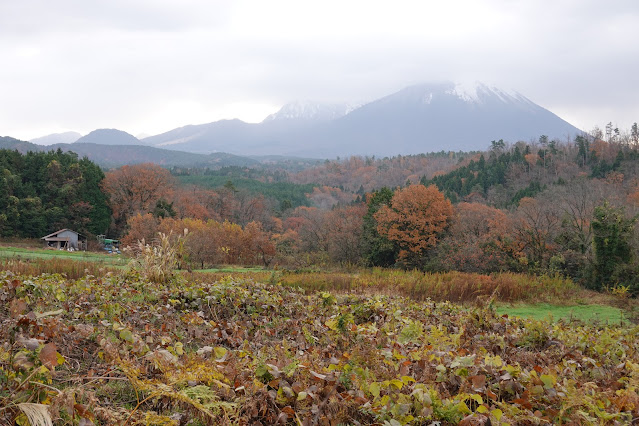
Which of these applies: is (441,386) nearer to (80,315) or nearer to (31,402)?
(31,402)

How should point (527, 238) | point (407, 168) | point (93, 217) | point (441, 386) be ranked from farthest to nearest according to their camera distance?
point (407, 168) < point (93, 217) < point (527, 238) < point (441, 386)

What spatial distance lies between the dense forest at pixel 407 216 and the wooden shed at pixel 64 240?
8.41 feet

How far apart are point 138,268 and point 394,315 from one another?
5.29 metres

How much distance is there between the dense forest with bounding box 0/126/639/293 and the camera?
2041 centimetres

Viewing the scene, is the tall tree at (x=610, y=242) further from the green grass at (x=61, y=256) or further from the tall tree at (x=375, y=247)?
the green grass at (x=61, y=256)

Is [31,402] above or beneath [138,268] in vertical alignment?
above

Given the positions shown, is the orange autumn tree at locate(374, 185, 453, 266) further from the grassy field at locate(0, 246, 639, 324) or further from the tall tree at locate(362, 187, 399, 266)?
the grassy field at locate(0, 246, 639, 324)

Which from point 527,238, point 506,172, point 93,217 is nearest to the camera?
point 527,238

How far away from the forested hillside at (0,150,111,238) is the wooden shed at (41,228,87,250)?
2247mm

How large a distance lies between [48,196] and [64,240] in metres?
7.42

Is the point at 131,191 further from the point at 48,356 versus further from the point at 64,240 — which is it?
the point at 48,356

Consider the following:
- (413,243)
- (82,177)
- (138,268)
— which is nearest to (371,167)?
(82,177)

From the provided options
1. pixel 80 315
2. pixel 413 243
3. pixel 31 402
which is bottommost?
pixel 413 243

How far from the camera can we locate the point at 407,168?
335ft
